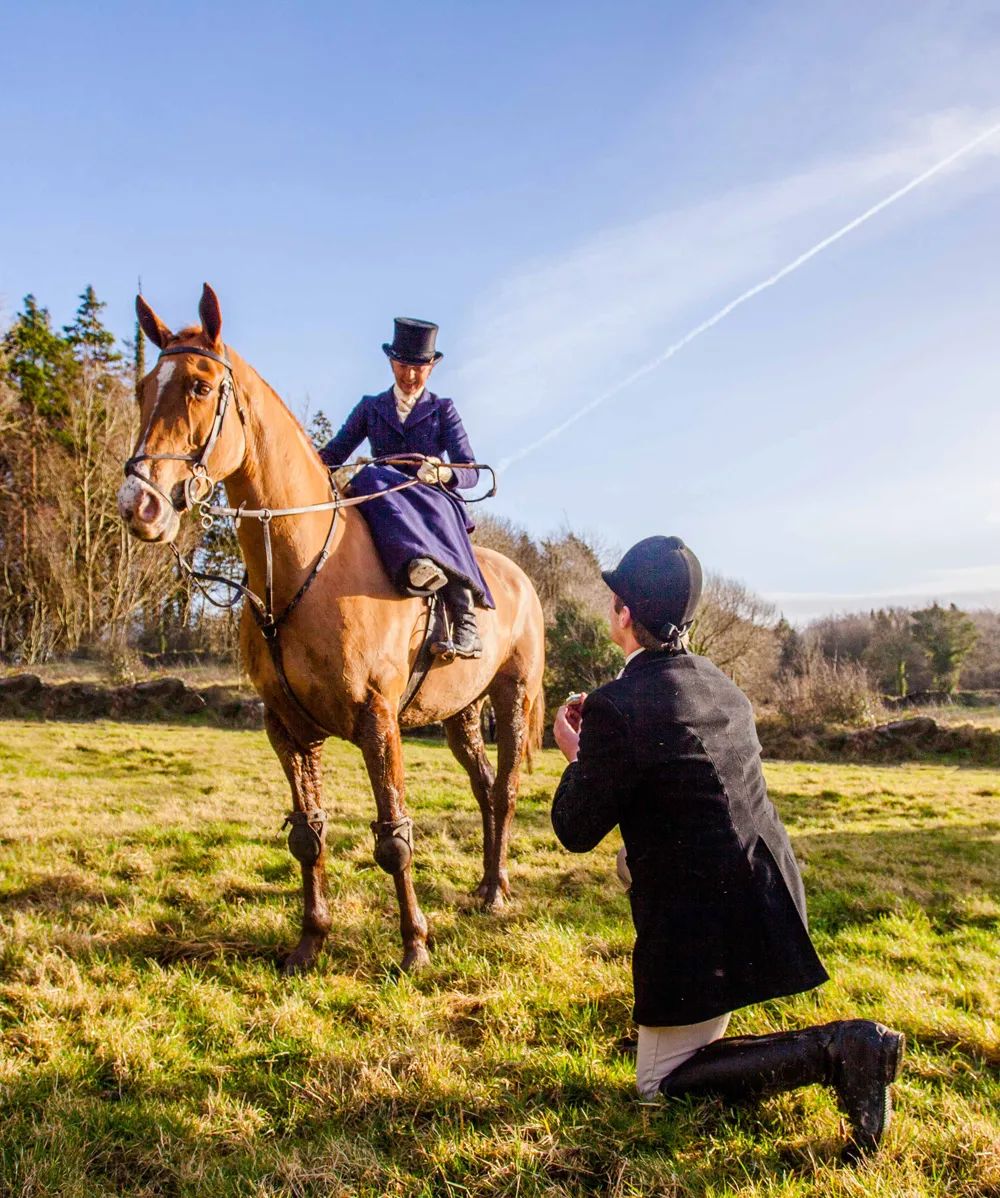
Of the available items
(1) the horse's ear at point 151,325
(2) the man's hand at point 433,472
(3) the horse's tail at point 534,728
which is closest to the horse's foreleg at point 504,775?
(3) the horse's tail at point 534,728

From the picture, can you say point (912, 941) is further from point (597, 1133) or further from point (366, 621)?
point (366, 621)

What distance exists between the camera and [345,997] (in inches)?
133

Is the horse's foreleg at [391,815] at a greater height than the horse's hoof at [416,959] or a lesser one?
greater

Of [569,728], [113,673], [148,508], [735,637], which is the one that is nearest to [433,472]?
[148,508]

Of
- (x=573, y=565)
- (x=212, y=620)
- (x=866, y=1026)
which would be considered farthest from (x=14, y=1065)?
(x=573, y=565)

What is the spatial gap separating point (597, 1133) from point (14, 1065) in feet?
6.75

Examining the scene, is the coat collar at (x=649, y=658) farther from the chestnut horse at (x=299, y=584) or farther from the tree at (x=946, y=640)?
the tree at (x=946, y=640)

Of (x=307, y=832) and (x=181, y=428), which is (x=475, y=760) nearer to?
(x=307, y=832)

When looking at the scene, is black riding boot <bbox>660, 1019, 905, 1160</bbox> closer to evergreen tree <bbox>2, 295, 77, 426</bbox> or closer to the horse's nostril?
the horse's nostril

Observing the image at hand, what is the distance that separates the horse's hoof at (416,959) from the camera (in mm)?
3660

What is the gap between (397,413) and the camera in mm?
4812

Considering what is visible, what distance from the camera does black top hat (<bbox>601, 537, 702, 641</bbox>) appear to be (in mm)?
2500

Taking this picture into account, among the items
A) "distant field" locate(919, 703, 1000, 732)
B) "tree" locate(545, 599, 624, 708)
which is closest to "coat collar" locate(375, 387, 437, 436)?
"tree" locate(545, 599, 624, 708)

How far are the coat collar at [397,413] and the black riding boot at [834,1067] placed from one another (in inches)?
145
